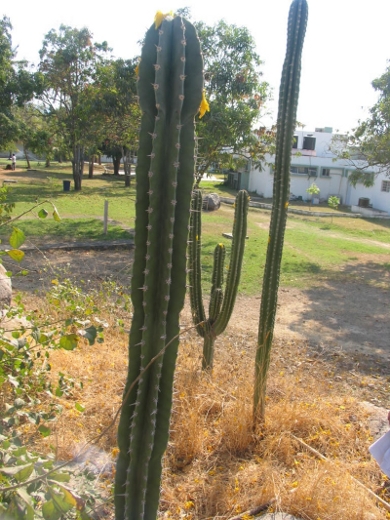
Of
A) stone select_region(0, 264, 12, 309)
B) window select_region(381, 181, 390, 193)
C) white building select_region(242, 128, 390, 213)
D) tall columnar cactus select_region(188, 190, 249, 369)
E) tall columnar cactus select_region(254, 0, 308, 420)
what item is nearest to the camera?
tall columnar cactus select_region(254, 0, 308, 420)

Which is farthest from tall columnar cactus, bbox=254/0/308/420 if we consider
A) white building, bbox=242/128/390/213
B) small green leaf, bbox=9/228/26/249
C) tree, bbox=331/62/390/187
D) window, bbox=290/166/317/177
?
window, bbox=290/166/317/177

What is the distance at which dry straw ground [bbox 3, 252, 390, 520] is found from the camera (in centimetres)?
267

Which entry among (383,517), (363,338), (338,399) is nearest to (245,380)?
(338,399)

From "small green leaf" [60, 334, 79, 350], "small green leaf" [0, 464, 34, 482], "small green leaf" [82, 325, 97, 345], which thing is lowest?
"small green leaf" [0, 464, 34, 482]

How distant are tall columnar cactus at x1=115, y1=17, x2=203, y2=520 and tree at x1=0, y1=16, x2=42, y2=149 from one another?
55.5 ft

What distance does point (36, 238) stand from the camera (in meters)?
10.6

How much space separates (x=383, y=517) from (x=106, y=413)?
204 centimetres

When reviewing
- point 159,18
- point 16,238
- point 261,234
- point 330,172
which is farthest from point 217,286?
point 330,172

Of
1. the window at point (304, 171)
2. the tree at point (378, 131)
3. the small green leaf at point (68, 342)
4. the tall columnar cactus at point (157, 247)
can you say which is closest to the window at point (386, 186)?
the window at point (304, 171)

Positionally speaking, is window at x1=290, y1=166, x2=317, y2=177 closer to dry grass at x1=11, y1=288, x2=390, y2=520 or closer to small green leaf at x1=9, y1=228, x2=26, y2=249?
dry grass at x1=11, y1=288, x2=390, y2=520

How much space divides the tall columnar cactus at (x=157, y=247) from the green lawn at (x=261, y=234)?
580 cm

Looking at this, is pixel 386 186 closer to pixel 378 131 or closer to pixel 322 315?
pixel 378 131

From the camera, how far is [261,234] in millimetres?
14078

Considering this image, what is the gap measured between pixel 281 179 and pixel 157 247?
1961mm
